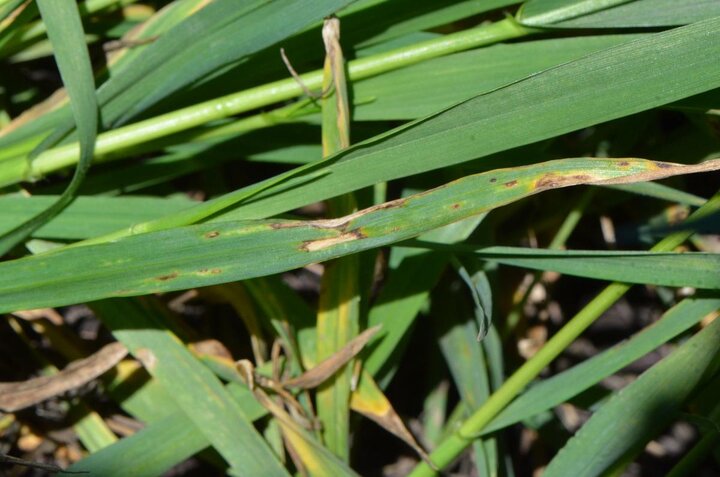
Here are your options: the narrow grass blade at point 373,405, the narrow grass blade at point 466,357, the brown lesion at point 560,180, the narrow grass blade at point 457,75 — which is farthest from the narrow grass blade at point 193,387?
the brown lesion at point 560,180

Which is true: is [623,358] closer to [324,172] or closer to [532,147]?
[532,147]

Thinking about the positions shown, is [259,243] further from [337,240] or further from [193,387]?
[193,387]

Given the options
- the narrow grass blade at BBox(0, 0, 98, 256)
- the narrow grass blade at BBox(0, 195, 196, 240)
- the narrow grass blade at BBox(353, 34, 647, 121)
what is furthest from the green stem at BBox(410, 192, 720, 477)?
the narrow grass blade at BBox(0, 0, 98, 256)

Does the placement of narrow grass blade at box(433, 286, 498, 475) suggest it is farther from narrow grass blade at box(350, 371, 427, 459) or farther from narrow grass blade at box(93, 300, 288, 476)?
narrow grass blade at box(93, 300, 288, 476)

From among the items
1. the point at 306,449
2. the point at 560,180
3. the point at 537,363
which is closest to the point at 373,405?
the point at 306,449

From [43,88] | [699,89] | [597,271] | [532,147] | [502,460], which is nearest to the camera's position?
[699,89]

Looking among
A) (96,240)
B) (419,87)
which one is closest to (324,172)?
Answer: (419,87)
